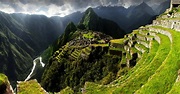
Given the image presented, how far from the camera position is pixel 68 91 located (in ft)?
153

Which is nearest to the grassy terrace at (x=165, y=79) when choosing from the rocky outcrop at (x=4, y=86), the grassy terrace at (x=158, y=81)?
the grassy terrace at (x=158, y=81)

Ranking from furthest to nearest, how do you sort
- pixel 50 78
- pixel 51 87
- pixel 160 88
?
pixel 50 78 < pixel 51 87 < pixel 160 88

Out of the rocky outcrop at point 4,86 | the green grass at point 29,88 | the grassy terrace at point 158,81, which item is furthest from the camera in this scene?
the green grass at point 29,88

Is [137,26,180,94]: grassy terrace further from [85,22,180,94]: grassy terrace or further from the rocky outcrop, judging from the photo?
the rocky outcrop

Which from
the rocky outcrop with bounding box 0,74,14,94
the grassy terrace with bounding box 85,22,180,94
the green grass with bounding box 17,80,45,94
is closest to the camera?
the rocky outcrop with bounding box 0,74,14,94

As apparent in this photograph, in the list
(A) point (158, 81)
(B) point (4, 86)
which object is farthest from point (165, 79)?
(B) point (4, 86)

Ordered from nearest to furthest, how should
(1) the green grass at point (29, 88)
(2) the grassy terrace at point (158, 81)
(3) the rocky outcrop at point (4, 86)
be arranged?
(3) the rocky outcrop at point (4, 86) → (2) the grassy terrace at point (158, 81) → (1) the green grass at point (29, 88)

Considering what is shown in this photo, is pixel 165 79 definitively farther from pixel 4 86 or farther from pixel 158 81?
pixel 4 86

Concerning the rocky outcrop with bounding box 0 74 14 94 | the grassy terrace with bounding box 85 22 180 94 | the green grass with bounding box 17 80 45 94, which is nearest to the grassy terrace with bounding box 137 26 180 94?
the grassy terrace with bounding box 85 22 180 94

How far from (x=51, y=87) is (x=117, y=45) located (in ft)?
207

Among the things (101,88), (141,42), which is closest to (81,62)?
(141,42)

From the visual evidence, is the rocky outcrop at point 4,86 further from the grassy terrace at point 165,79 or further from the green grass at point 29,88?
the grassy terrace at point 165,79

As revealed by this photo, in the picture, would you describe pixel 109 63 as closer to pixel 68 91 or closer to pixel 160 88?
pixel 68 91

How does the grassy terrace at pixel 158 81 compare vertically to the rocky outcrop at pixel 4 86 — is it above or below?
below
